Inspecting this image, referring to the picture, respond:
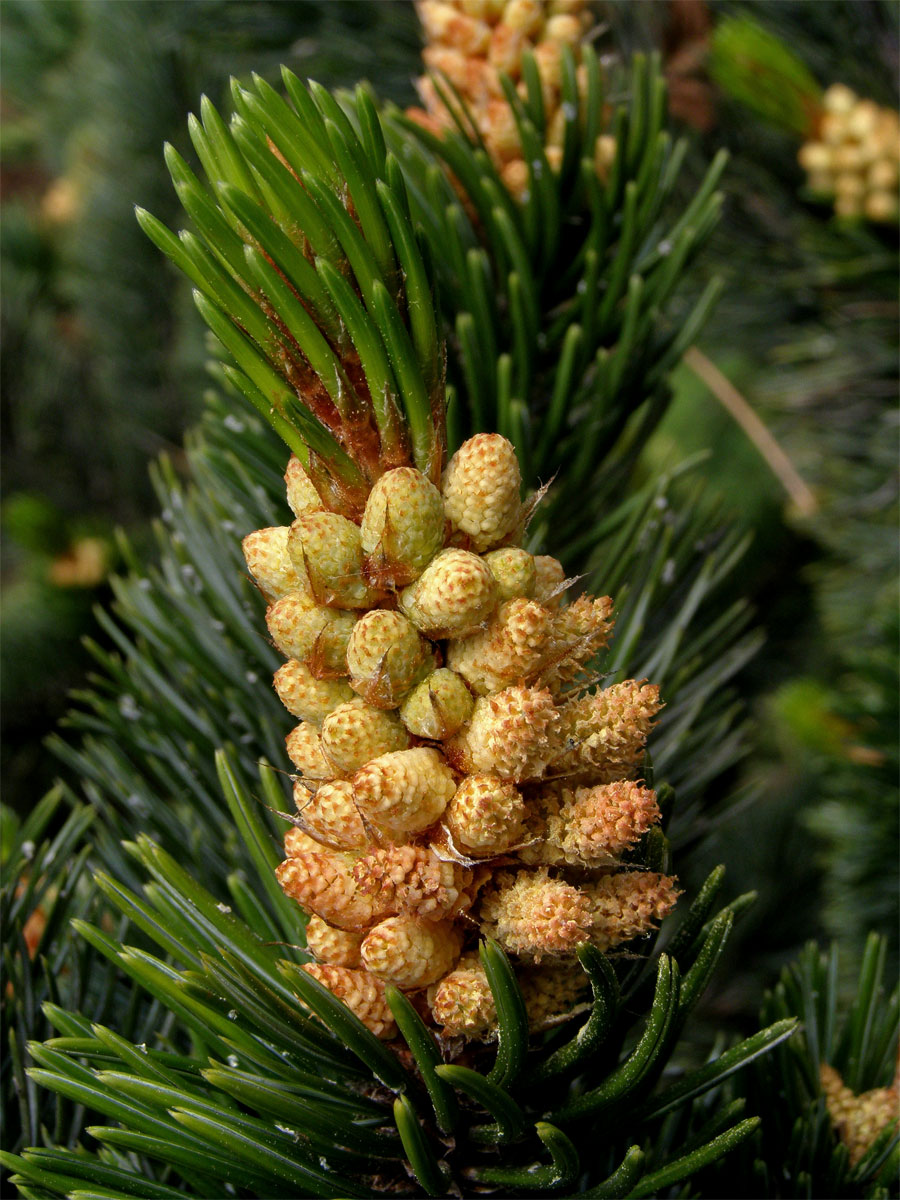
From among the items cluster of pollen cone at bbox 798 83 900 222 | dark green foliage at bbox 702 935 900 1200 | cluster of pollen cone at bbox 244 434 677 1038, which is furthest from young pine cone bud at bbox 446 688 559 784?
cluster of pollen cone at bbox 798 83 900 222

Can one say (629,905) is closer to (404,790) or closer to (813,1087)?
(404,790)

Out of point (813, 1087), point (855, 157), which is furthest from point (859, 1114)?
point (855, 157)

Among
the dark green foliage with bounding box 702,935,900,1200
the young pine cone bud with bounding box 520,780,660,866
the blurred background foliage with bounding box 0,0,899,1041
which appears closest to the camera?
the young pine cone bud with bounding box 520,780,660,866

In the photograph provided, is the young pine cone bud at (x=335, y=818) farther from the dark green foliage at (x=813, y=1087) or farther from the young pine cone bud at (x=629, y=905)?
the dark green foliage at (x=813, y=1087)

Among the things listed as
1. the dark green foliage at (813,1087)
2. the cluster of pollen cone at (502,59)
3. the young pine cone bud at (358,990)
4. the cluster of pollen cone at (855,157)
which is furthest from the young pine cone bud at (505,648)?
the cluster of pollen cone at (855,157)

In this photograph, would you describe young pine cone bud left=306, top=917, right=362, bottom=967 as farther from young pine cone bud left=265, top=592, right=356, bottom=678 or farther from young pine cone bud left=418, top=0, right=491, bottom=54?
young pine cone bud left=418, top=0, right=491, bottom=54

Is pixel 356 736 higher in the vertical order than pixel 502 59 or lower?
lower

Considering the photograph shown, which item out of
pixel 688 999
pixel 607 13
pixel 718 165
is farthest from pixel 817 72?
pixel 688 999
